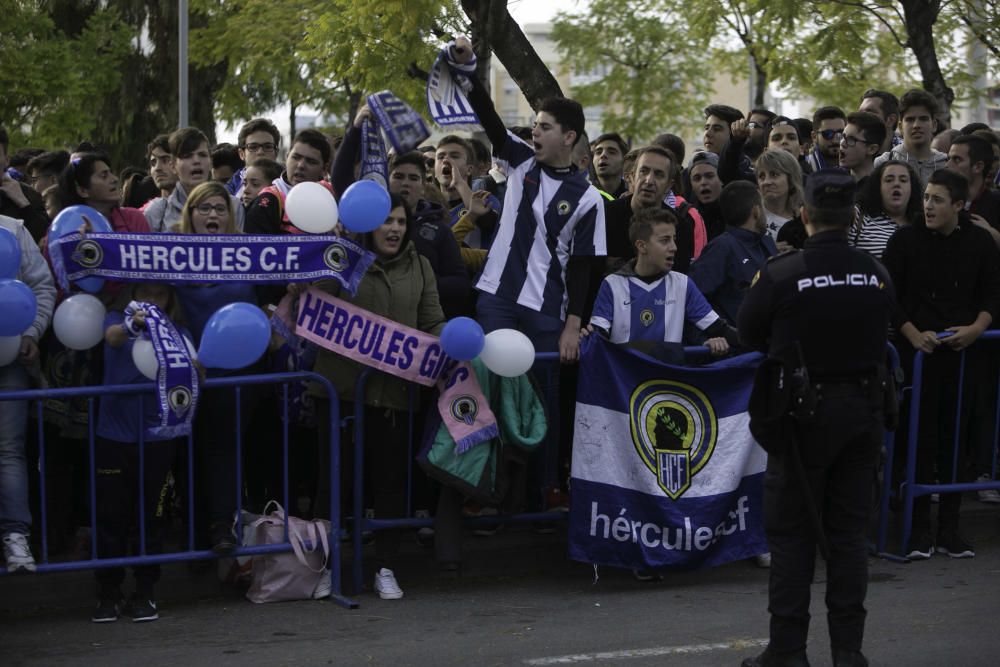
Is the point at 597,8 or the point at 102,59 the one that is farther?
the point at 597,8

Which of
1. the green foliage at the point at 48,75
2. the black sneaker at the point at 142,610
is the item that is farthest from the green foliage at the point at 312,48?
the black sneaker at the point at 142,610

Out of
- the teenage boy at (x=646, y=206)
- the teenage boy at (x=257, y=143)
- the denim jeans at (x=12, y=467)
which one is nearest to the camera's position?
the denim jeans at (x=12, y=467)

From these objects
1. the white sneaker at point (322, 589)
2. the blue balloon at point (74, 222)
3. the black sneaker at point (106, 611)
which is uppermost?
the blue balloon at point (74, 222)

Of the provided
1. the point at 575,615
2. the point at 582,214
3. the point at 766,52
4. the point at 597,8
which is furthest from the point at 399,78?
the point at 597,8

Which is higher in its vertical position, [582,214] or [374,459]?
[582,214]

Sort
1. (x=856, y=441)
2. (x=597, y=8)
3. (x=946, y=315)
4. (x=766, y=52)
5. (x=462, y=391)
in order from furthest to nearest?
(x=597, y=8) → (x=766, y=52) → (x=946, y=315) → (x=462, y=391) → (x=856, y=441)

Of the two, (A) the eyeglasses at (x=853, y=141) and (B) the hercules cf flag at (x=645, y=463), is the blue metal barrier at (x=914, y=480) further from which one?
(A) the eyeglasses at (x=853, y=141)

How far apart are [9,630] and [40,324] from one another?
1443 millimetres

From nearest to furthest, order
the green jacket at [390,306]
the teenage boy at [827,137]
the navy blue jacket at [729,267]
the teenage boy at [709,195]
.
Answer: the green jacket at [390,306]
the navy blue jacket at [729,267]
the teenage boy at [709,195]
the teenage boy at [827,137]

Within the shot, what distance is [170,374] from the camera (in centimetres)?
666

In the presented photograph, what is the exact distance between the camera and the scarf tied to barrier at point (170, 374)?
21.8 ft

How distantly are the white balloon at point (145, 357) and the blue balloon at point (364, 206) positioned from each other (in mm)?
1121

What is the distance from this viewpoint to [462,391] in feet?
24.0

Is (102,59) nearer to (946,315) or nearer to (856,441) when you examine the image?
(946,315)
